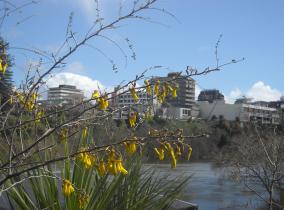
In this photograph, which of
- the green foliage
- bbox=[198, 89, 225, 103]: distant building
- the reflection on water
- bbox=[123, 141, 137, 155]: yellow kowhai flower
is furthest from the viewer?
the reflection on water

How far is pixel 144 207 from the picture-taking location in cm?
366

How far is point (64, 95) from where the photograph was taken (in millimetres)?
3459

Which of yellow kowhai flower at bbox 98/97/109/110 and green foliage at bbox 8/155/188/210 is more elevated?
yellow kowhai flower at bbox 98/97/109/110

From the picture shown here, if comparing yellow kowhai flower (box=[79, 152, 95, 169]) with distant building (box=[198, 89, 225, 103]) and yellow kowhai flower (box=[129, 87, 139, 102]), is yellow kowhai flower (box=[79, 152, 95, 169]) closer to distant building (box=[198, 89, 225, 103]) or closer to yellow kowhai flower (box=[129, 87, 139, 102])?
yellow kowhai flower (box=[129, 87, 139, 102])

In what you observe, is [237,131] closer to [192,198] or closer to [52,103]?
[192,198]

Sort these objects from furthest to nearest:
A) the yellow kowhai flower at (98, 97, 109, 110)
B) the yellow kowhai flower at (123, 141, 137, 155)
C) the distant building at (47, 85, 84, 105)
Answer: the distant building at (47, 85, 84, 105) → the yellow kowhai flower at (98, 97, 109, 110) → the yellow kowhai flower at (123, 141, 137, 155)

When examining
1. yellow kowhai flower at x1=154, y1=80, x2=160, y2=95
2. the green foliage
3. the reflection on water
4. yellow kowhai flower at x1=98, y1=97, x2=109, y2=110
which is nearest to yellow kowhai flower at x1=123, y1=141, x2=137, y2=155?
yellow kowhai flower at x1=98, y1=97, x2=109, y2=110

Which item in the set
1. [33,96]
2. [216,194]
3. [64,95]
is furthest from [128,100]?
[216,194]

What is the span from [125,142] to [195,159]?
143 ft

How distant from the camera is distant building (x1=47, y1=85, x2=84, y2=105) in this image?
293cm

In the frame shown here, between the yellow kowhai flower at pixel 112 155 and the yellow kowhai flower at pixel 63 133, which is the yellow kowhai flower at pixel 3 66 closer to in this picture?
the yellow kowhai flower at pixel 63 133

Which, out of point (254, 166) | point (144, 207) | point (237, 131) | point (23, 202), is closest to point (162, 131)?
point (144, 207)

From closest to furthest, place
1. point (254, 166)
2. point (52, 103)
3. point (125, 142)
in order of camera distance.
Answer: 1. point (125, 142)
2. point (52, 103)
3. point (254, 166)

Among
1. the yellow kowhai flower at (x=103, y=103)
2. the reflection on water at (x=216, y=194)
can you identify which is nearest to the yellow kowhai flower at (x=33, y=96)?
the yellow kowhai flower at (x=103, y=103)
